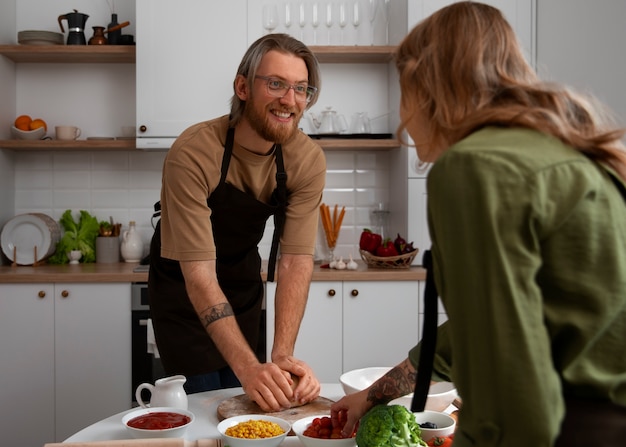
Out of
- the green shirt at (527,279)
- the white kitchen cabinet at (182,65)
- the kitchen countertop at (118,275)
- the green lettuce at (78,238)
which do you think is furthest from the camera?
the green lettuce at (78,238)

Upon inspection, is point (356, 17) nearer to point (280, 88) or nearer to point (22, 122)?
point (22, 122)

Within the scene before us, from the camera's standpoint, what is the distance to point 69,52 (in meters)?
4.10

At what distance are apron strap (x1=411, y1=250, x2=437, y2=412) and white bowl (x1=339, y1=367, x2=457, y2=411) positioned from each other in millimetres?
418

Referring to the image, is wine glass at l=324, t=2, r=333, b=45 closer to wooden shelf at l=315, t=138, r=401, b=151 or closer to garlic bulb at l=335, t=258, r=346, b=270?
wooden shelf at l=315, t=138, r=401, b=151

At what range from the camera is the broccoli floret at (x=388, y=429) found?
4.55ft

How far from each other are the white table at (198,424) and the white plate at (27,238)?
242cm

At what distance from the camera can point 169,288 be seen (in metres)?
2.62

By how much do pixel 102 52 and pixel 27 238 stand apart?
1086mm

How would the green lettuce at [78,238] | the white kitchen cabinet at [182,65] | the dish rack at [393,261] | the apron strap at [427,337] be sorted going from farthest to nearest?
the green lettuce at [78,238] < the white kitchen cabinet at [182,65] < the dish rack at [393,261] < the apron strap at [427,337]

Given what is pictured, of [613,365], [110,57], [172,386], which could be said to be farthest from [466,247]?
[110,57]

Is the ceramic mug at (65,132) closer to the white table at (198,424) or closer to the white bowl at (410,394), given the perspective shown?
the white table at (198,424)

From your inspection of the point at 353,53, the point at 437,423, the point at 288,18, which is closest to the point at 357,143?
the point at 353,53

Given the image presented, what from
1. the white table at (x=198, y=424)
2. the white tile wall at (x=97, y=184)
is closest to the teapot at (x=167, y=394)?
the white table at (x=198, y=424)

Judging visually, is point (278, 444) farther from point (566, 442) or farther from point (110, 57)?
point (110, 57)
